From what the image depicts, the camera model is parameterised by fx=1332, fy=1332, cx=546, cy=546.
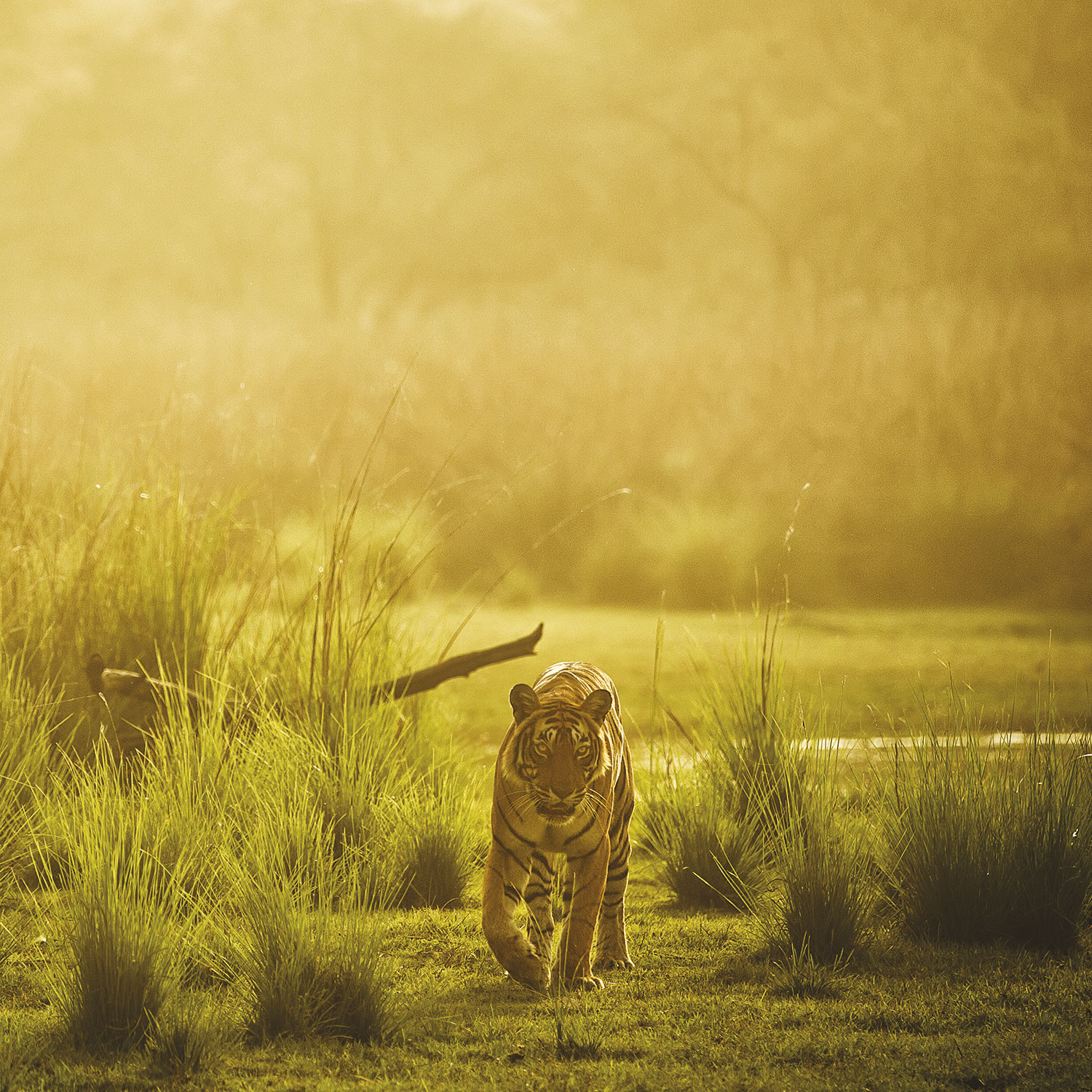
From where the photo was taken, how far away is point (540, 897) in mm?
2539

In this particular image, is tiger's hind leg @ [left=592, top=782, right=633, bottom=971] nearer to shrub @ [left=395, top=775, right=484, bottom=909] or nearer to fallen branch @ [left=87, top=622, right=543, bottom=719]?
shrub @ [left=395, top=775, right=484, bottom=909]

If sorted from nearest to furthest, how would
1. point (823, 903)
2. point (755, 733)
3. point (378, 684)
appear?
1. point (823, 903)
2. point (755, 733)
3. point (378, 684)

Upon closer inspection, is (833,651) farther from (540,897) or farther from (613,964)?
(540,897)

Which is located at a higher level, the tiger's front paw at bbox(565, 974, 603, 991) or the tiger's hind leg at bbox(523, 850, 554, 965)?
the tiger's hind leg at bbox(523, 850, 554, 965)

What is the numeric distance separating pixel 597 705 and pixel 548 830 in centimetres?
25

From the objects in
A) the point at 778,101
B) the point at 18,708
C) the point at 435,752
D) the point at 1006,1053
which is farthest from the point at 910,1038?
A: the point at 778,101

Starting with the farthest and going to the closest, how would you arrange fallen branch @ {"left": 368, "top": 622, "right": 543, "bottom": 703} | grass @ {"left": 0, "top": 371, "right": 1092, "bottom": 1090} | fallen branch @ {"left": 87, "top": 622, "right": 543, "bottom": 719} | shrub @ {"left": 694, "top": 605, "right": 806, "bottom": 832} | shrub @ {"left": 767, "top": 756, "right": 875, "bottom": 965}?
fallen branch @ {"left": 368, "top": 622, "right": 543, "bottom": 703}, fallen branch @ {"left": 87, "top": 622, "right": 543, "bottom": 719}, shrub @ {"left": 694, "top": 605, "right": 806, "bottom": 832}, shrub @ {"left": 767, "top": 756, "right": 875, "bottom": 965}, grass @ {"left": 0, "top": 371, "right": 1092, "bottom": 1090}

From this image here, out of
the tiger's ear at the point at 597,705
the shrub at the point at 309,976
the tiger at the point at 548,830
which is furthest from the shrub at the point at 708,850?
the shrub at the point at 309,976

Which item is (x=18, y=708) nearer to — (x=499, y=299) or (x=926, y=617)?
(x=926, y=617)

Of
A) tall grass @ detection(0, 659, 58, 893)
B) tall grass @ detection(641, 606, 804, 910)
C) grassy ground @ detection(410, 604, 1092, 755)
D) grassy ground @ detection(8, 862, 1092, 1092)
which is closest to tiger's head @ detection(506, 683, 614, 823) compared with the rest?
grassy ground @ detection(8, 862, 1092, 1092)

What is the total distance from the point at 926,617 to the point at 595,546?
1.94 metres

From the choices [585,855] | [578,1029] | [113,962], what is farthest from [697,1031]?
[113,962]

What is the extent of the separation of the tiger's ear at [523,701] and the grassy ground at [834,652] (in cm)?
227

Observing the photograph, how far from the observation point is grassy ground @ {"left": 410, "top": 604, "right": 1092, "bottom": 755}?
5.56 m
